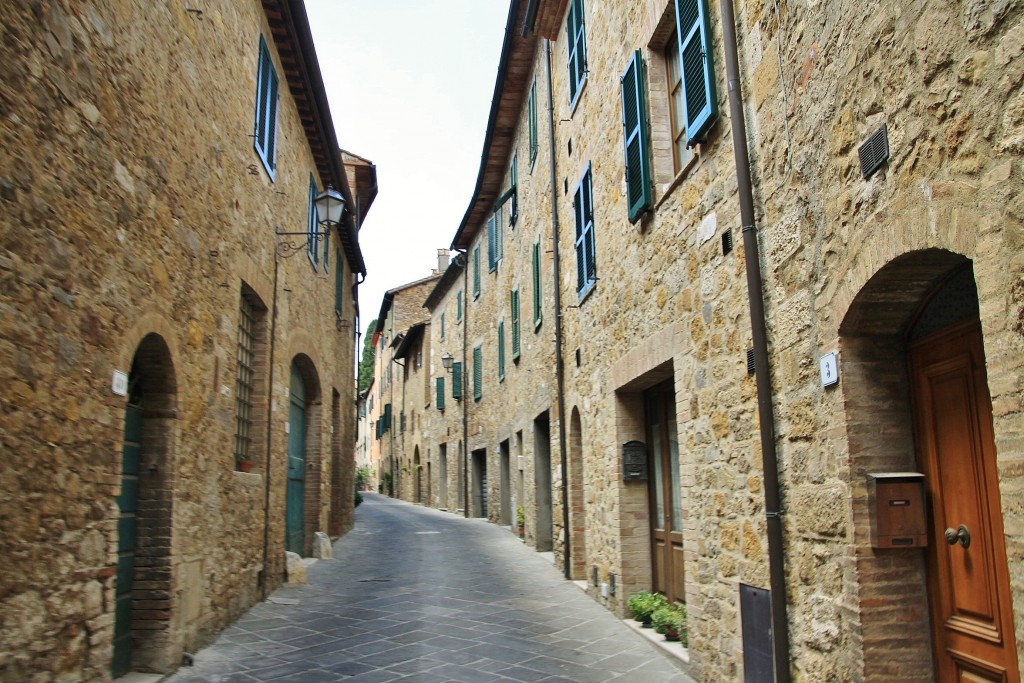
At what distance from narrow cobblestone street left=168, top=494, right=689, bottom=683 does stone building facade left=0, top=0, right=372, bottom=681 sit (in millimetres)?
433

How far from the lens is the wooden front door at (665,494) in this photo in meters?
6.75

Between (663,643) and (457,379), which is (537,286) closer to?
(663,643)

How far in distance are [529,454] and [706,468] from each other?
8172mm

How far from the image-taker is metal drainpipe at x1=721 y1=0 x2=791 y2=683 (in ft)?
13.3

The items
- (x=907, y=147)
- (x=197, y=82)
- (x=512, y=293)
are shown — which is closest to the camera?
(x=907, y=147)

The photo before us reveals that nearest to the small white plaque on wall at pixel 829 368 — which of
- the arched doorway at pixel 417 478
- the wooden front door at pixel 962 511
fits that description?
the wooden front door at pixel 962 511

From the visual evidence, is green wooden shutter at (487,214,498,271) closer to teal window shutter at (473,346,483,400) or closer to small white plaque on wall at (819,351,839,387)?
teal window shutter at (473,346,483,400)

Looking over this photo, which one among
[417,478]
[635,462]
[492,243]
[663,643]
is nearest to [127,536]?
[663,643]

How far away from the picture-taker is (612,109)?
24.5 ft

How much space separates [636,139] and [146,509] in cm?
455

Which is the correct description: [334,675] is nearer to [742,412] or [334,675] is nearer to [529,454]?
[742,412]

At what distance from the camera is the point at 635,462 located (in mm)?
7305

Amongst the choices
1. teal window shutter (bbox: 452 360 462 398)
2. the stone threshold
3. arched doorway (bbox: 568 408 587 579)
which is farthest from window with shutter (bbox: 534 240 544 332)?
teal window shutter (bbox: 452 360 462 398)

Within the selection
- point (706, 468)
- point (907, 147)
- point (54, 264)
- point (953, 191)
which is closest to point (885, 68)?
point (907, 147)
